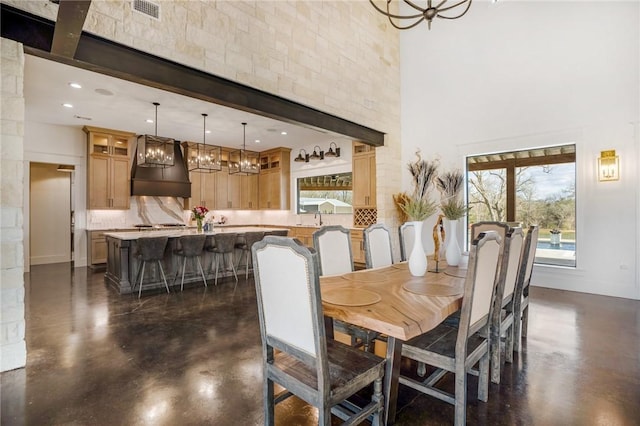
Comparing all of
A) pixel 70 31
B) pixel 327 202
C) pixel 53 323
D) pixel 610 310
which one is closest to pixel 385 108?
pixel 327 202

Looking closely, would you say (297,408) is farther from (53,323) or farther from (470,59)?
(470,59)

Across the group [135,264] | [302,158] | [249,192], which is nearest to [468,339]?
[135,264]

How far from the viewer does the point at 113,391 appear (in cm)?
214

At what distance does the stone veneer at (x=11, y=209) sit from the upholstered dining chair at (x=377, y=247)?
9.27 ft

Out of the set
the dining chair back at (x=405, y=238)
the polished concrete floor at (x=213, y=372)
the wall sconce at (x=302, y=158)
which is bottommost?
the polished concrete floor at (x=213, y=372)

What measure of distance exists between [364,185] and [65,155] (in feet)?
21.5

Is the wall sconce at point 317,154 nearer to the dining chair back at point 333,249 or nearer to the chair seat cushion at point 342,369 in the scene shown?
the dining chair back at point 333,249

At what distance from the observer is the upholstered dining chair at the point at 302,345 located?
135cm

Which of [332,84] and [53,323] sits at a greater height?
[332,84]

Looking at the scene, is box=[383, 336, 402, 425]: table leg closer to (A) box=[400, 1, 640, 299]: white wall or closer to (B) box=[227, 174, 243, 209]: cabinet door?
(A) box=[400, 1, 640, 299]: white wall

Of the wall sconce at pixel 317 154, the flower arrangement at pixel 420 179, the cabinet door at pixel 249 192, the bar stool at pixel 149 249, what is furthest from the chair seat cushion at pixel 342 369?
the cabinet door at pixel 249 192

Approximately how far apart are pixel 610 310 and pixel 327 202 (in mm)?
5653

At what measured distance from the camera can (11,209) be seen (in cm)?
237

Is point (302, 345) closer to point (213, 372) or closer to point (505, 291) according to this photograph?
point (213, 372)
